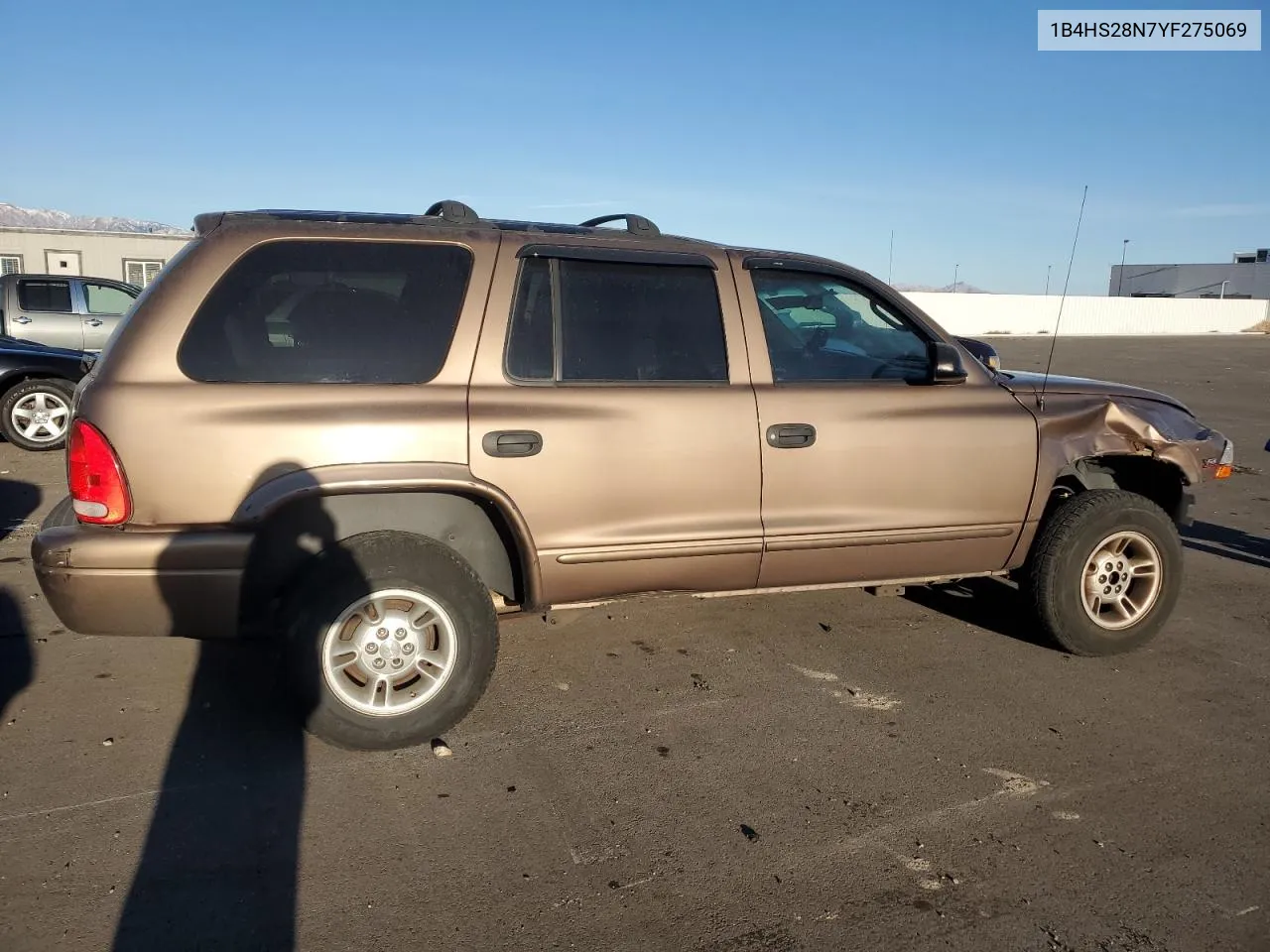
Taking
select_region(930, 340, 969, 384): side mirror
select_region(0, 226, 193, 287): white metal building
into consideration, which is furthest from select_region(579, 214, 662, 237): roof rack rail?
select_region(0, 226, 193, 287): white metal building

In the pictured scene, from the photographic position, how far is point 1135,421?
4.81 metres

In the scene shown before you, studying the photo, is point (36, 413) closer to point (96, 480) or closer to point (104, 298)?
point (104, 298)

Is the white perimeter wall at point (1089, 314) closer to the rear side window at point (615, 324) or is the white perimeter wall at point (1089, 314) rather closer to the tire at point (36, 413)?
the tire at point (36, 413)

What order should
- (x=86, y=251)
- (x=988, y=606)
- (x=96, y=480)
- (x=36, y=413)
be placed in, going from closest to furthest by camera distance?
(x=96, y=480) < (x=988, y=606) < (x=36, y=413) < (x=86, y=251)

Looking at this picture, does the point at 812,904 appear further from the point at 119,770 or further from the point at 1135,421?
the point at 1135,421

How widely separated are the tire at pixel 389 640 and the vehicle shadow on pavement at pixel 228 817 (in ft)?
0.23

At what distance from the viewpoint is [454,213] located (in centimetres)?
412

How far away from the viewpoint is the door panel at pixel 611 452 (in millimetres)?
3828

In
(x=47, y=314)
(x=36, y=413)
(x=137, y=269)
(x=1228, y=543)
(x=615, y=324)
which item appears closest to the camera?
(x=615, y=324)

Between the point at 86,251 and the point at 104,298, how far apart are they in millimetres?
18509

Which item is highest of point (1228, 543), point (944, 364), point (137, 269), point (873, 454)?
point (137, 269)

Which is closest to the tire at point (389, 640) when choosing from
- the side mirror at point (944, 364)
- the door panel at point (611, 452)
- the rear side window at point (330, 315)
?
the door panel at point (611, 452)

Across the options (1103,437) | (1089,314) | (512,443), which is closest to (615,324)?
(512,443)

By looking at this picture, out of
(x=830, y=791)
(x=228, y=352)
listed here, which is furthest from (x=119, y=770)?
(x=830, y=791)
